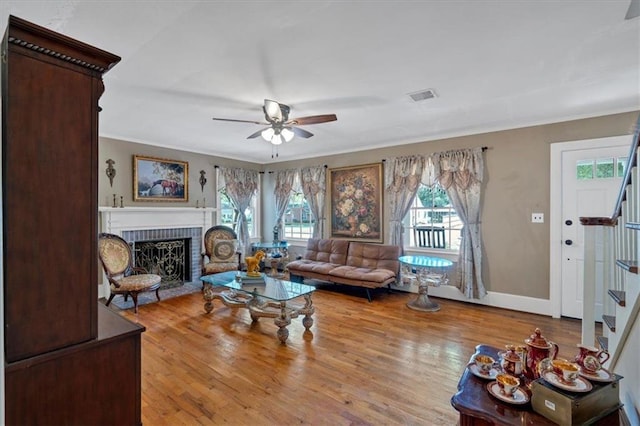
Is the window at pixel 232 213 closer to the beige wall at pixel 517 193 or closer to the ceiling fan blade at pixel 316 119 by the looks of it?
the beige wall at pixel 517 193

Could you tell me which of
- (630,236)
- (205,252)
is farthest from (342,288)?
(630,236)

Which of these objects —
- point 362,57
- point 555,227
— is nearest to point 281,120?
point 362,57

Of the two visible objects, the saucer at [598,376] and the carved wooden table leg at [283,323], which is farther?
the carved wooden table leg at [283,323]

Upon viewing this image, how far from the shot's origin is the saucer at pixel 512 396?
1.14m

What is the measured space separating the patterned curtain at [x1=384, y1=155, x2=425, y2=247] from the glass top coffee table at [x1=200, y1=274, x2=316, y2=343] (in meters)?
1.97

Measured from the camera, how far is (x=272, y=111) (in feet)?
9.71

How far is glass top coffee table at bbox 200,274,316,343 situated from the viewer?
3.11 metres

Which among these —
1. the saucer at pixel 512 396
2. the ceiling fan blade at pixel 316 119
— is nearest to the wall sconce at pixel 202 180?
the ceiling fan blade at pixel 316 119

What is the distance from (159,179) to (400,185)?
4.01 metres

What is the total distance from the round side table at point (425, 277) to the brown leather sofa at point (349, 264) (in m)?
0.36

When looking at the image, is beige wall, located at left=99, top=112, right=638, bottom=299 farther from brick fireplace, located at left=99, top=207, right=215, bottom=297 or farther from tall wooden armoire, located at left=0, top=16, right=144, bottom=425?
tall wooden armoire, located at left=0, top=16, right=144, bottom=425

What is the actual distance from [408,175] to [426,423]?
11.6 ft

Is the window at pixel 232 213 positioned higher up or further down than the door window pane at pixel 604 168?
further down

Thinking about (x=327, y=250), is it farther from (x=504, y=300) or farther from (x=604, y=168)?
(x=604, y=168)
